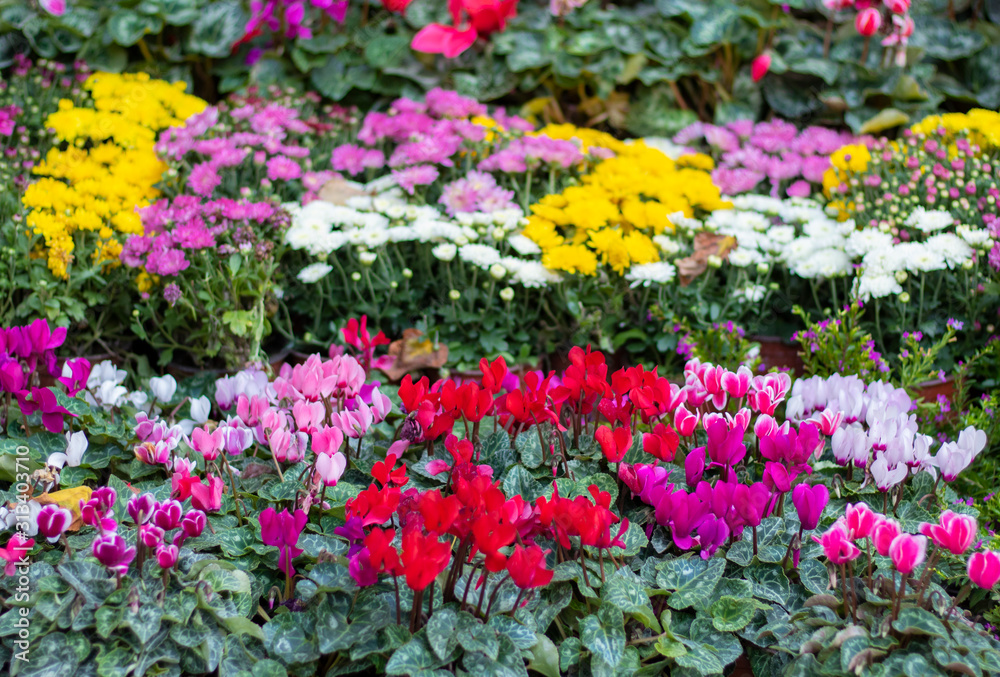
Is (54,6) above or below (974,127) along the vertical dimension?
above

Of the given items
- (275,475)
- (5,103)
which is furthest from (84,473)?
(5,103)

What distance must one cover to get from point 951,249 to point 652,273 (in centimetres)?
84

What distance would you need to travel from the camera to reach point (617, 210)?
2758 mm

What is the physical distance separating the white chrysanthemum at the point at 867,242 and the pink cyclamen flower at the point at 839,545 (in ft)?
4.79

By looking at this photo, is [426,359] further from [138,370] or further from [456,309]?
[138,370]

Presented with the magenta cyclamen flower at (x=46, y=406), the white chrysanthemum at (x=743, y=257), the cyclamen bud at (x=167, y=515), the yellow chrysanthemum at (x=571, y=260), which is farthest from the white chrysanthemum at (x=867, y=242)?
the magenta cyclamen flower at (x=46, y=406)

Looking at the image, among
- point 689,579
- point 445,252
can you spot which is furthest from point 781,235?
point 689,579

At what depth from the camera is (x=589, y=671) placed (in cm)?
131

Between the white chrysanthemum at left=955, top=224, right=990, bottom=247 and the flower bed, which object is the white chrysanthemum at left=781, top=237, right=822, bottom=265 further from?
the white chrysanthemum at left=955, top=224, right=990, bottom=247

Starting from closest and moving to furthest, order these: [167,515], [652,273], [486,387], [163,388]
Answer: [167,515] < [486,387] < [163,388] < [652,273]

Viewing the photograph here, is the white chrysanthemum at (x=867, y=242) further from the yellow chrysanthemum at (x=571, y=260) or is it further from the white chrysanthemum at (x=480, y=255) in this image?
the white chrysanthemum at (x=480, y=255)

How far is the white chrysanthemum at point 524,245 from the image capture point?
249cm

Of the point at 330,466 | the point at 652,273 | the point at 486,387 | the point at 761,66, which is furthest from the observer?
the point at 761,66

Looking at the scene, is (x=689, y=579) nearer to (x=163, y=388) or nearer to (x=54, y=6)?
(x=163, y=388)
